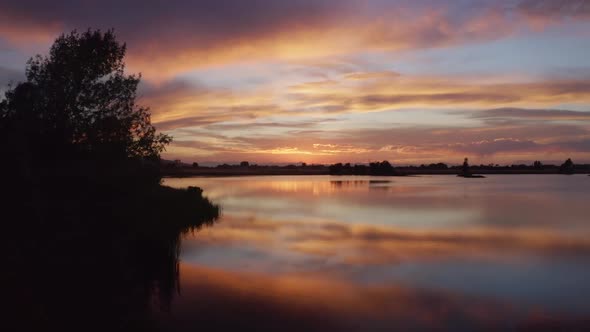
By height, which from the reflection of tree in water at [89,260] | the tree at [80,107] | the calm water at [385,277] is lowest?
the calm water at [385,277]

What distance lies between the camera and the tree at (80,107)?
27.2m

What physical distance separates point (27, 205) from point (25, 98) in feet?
30.2

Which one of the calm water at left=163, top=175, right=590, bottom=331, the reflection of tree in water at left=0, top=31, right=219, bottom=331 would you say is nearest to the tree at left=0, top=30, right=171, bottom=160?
the reflection of tree in water at left=0, top=31, right=219, bottom=331

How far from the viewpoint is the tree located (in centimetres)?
2724

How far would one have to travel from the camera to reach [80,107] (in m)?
29.7

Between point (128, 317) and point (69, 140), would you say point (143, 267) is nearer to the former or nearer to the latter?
point (128, 317)

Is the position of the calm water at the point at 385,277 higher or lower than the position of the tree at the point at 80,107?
lower

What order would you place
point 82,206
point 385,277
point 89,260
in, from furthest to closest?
point 82,206 → point 385,277 → point 89,260

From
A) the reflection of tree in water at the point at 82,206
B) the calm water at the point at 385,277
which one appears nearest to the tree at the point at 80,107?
the reflection of tree in water at the point at 82,206

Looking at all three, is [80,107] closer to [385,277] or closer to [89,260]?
[89,260]

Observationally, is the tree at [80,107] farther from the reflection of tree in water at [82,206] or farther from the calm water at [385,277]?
the calm water at [385,277]

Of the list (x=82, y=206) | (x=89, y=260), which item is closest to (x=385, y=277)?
(x=89, y=260)

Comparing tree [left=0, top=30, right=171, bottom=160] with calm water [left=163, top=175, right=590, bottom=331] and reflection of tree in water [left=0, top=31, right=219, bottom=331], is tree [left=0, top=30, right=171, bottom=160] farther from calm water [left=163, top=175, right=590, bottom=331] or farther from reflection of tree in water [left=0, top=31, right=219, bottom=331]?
calm water [left=163, top=175, right=590, bottom=331]

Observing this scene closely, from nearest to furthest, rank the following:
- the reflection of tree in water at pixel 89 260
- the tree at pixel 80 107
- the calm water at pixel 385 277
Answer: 1. the reflection of tree in water at pixel 89 260
2. the calm water at pixel 385 277
3. the tree at pixel 80 107
